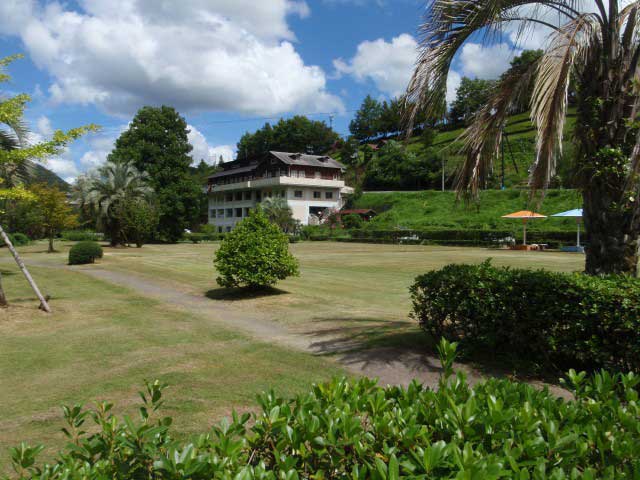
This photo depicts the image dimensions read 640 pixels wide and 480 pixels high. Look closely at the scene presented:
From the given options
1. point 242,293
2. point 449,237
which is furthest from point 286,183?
point 242,293

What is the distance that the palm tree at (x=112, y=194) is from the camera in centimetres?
3869

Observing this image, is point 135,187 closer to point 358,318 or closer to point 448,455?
point 358,318

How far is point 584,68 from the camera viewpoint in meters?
6.52

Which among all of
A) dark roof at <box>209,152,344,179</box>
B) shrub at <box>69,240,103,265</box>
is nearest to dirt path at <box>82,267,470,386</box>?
shrub at <box>69,240,103,265</box>

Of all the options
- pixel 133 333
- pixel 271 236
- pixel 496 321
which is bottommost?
pixel 133 333

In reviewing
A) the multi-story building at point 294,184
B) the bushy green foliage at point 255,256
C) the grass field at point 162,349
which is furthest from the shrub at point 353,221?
the bushy green foliage at point 255,256

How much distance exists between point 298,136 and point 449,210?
51819 millimetres

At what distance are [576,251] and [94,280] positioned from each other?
101 ft

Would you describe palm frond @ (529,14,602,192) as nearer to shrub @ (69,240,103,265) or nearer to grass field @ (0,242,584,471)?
grass field @ (0,242,584,471)

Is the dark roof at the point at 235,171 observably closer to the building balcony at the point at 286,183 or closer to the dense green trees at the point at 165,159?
the building balcony at the point at 286,183

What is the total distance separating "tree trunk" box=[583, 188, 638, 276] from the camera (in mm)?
6199

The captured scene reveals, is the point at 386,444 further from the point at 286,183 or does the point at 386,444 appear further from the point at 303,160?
the point at 303,160

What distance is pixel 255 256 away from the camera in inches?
511

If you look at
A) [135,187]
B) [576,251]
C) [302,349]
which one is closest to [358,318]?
[302,349]
